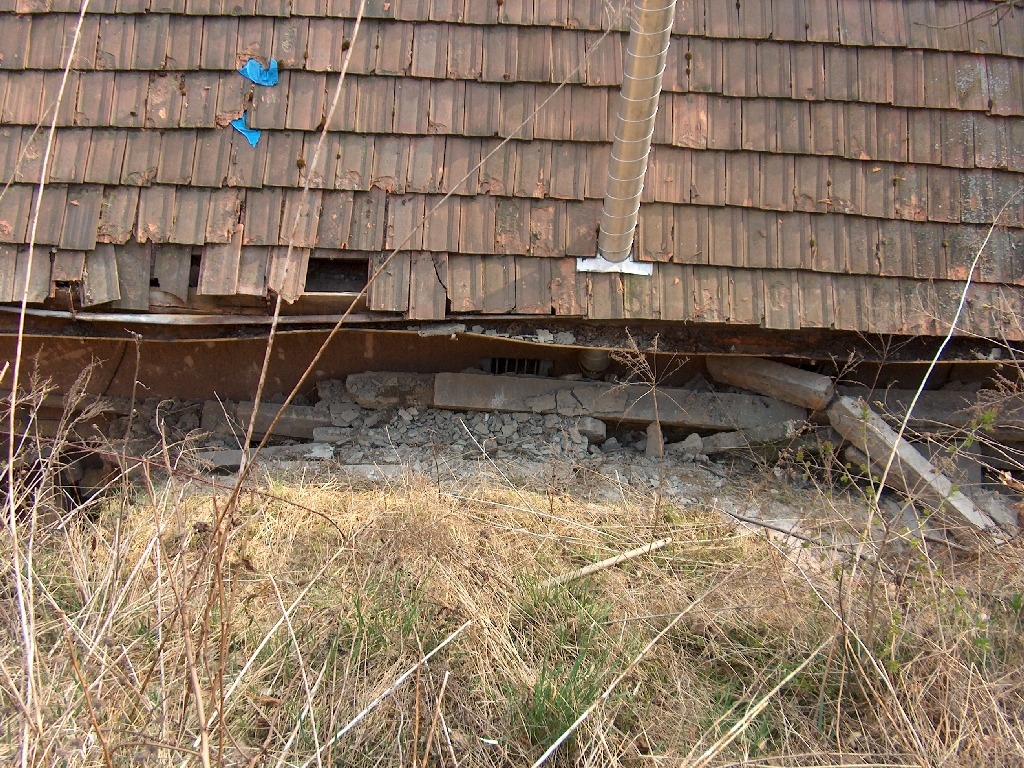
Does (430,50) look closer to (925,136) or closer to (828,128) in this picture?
(828,128)

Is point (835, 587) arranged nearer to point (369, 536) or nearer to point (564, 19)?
point (369, 536)

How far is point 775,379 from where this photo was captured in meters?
4.70

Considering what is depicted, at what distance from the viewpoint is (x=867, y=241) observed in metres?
4.45

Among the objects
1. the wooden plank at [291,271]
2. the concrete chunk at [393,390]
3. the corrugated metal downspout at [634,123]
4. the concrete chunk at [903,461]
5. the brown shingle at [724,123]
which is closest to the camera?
the corrugated metal downspout at [634,123]

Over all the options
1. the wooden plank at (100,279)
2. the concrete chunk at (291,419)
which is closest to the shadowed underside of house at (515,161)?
the wooden plank at (100,279)

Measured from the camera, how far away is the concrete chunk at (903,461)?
4.06 metres

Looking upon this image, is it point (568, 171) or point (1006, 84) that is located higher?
point (1006, 84)

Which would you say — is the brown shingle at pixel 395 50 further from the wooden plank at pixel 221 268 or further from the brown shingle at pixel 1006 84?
the brown shingle at pixel 1006 84

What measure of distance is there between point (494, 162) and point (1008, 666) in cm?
327

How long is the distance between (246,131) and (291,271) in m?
0.84

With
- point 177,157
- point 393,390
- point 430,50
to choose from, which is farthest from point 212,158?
point 393,390

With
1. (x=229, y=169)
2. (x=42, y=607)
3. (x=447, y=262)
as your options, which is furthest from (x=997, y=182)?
(x=42, y=607)

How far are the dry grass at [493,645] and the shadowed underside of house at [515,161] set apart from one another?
1382mm

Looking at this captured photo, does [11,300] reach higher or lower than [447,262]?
lower
